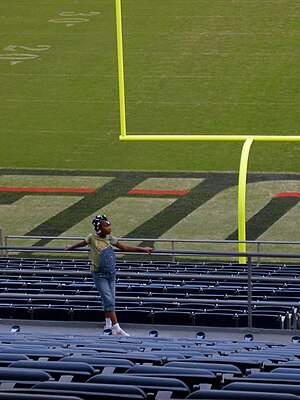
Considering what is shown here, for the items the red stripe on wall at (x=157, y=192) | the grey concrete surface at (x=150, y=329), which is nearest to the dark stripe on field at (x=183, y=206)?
the red stripe on wall at (x=157, y=192)

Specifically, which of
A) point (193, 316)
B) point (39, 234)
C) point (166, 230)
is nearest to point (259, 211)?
point (166, 230)

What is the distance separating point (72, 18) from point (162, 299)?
19912 mm

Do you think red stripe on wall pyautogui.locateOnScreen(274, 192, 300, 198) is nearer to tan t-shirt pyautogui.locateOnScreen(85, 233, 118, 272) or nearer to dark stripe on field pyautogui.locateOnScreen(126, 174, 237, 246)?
dark stripe on field pyautogui.locateOnScreen(126, 174, 237, 246)

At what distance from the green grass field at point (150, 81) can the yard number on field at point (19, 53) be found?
3 centimetres

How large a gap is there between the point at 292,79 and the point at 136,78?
124 inches

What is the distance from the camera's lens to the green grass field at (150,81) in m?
20.0

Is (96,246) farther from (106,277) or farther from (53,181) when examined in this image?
(53,181)

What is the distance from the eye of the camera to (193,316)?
8.52 meters

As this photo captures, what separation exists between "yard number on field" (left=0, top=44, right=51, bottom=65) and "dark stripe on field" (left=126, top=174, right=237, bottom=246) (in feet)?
28.2

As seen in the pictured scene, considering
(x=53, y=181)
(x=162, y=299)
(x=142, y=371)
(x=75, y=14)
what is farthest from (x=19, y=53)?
(x=142, y=371)

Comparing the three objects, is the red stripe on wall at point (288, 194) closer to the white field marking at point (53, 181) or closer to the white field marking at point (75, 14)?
the white field marking at point (53, 181)

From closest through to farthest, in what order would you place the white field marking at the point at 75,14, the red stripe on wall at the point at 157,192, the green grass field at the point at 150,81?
the red stripe on wall at the point at 157,192, the green grass field at the point at 150,81, the white field marking at the point at 75,14

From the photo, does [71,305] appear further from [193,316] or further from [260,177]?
[260,177]

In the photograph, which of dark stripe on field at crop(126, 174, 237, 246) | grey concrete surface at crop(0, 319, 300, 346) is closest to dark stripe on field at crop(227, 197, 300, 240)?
dark stripe on field at crop(126, 174, 237, 246)
